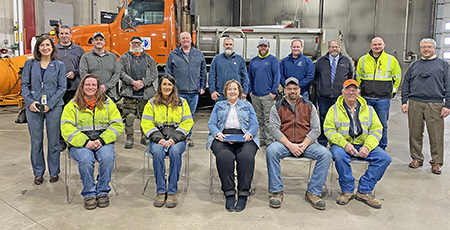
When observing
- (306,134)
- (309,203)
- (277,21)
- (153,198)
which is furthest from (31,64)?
(277,21)

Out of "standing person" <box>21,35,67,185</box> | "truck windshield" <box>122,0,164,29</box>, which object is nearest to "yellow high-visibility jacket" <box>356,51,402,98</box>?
"standing person" <box>21,35,67,185</box>

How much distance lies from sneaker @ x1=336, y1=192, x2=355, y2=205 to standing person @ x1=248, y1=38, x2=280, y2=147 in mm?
2012

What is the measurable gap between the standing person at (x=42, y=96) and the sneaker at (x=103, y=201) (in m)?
0.94

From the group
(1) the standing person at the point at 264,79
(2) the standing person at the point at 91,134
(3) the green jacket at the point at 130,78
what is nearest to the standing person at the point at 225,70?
(1) the standing person at the point at 264,79

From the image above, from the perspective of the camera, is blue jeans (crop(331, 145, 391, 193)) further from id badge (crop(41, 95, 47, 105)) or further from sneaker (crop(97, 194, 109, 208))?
id badge (crop(41, 95, 47, 105))

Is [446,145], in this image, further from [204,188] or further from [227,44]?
[204,188]

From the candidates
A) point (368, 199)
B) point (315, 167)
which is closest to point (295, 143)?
point (315, 167)

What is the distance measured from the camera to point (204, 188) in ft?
11.6

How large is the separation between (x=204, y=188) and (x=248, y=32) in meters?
4.62

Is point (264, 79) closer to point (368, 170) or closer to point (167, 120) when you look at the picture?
point (167, 120)

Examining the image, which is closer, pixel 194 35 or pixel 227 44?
pixel 227 44

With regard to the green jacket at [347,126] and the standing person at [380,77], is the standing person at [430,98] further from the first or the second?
the green jacket at [347,126]

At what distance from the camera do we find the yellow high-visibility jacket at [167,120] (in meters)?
3.26

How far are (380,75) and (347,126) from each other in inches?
53.8
